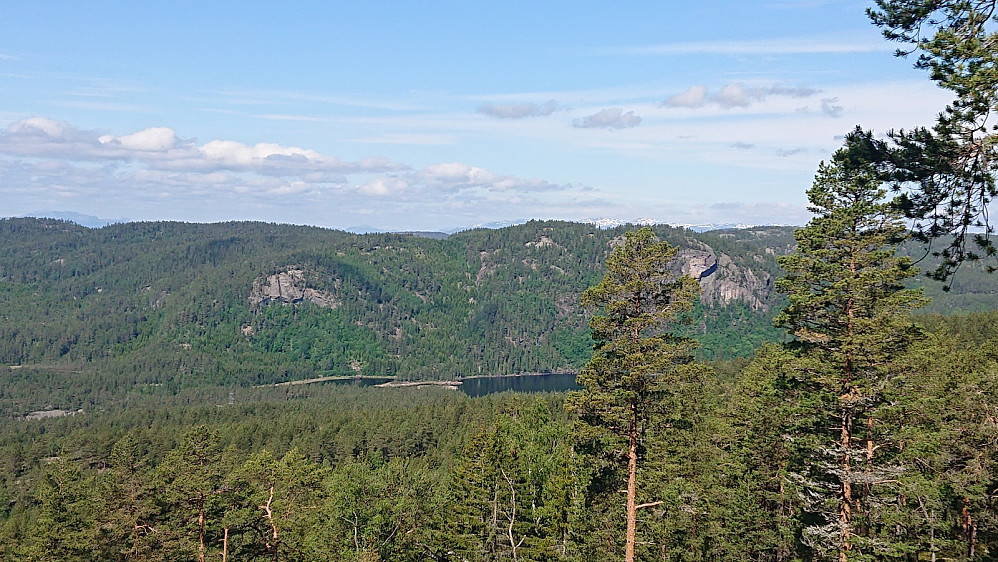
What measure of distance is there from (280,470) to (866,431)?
31.3 meters

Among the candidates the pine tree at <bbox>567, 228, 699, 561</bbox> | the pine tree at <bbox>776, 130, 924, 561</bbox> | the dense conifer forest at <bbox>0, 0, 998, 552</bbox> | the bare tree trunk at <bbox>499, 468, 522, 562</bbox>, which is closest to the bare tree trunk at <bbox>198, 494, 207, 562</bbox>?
the dense conifer forest at <bbox>0, 0, 998, 552</bbox>

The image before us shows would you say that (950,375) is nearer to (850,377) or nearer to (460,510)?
(850,377)

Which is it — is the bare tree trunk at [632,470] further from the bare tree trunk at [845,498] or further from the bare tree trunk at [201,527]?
the bare tree trunk at [201,527]

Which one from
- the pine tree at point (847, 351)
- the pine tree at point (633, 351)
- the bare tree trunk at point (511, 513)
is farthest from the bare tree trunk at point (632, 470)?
the bare tree trunk at point (511, 513)

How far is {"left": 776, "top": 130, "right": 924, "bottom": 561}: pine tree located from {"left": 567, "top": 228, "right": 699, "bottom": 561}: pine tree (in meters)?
3.84

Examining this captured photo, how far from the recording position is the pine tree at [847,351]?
18500 millimetres

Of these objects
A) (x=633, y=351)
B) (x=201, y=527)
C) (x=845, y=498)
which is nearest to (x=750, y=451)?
(x=845, y=498)

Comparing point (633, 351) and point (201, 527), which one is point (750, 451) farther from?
point (201, 527)

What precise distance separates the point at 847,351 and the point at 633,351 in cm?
604

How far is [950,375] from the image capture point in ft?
95.2

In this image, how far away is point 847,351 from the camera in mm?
18953

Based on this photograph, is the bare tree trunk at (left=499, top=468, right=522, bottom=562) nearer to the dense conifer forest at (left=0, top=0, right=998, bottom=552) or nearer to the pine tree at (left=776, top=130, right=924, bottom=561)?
the dense conifer forest at (left=0, top=0, right=998, bottom=552)

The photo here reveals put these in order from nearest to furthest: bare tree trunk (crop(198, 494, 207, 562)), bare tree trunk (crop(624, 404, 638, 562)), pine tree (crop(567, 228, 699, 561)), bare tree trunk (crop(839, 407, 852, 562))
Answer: bare tree trunk (crop(839, 407, 852, 562))
pine tree (crop(567, 228, 699, 561))
bare tree trunk (crop(624, 404, 638, 562))
bare tree trunk (crop(198, 494, 207, 562))

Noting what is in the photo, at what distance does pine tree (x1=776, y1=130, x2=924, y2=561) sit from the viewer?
60.7 feet
